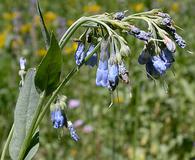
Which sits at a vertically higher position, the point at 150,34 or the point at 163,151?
the point at 150,34

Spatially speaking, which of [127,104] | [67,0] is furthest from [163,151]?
[67,0]

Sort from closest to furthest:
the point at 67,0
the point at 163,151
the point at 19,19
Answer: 1. the point at 163,151
2. the point at 19,19
3. the point at 67,0

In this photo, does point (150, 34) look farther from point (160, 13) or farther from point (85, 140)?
point (85, 140)

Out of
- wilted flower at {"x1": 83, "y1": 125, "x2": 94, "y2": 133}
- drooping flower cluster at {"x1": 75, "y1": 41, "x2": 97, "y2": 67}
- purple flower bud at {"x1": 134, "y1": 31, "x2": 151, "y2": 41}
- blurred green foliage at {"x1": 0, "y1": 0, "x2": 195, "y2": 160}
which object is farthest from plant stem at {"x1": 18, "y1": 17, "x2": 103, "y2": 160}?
wilted flower at {"x1": 83, "y1": 125, "x2": 94, "y2": 133}

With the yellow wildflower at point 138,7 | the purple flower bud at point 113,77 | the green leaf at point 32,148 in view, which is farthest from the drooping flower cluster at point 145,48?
the yellow wildflower at point 138,7

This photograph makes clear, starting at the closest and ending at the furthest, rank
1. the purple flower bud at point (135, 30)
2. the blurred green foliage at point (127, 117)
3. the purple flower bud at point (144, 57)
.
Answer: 1. the purple flower bud at point (135, 30)
2. the purple flower bud at point (144, 57)
3. the blurred green foliage at point (127, 117)

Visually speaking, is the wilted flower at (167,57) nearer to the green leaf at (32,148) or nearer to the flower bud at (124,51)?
the flower bud at (124,51)

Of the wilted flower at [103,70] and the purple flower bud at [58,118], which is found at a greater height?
the wilted flower at [103,70]
